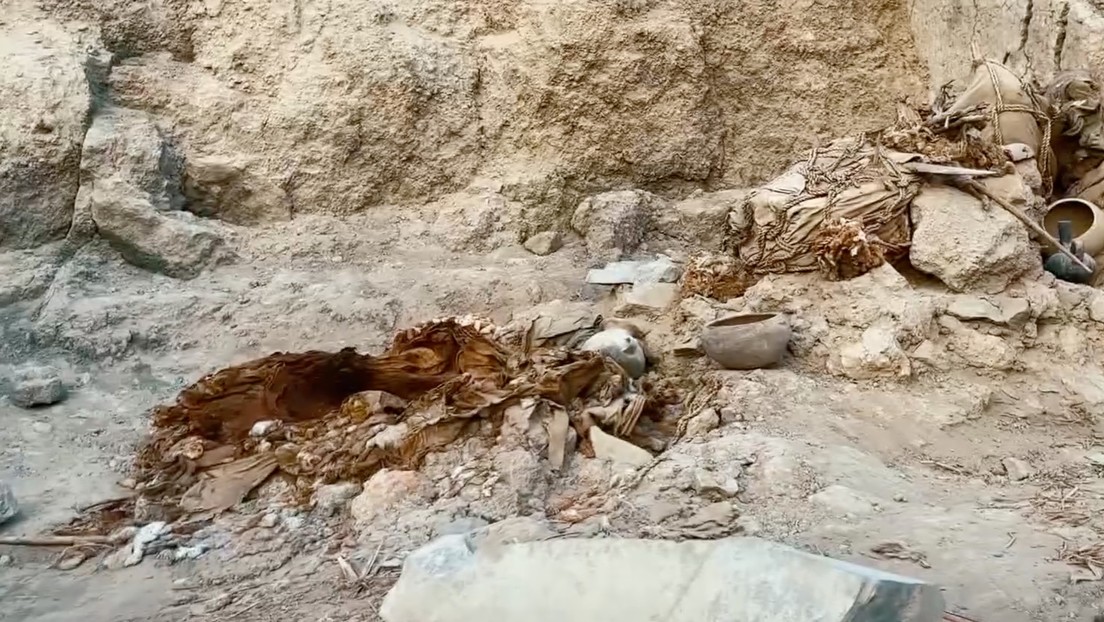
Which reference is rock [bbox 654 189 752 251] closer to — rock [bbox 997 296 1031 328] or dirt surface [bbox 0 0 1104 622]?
dirt surface [bbox 0 0 1104 622]

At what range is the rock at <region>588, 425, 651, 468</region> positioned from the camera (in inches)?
129

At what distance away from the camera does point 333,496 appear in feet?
10.5

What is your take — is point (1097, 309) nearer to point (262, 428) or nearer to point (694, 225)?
point (694, 225)

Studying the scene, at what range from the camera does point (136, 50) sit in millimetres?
5625

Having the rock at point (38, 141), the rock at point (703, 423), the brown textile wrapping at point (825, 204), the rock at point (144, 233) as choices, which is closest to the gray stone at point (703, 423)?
the rock at point (703, 423)

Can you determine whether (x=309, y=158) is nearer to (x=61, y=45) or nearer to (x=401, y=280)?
(x=401, y=280)

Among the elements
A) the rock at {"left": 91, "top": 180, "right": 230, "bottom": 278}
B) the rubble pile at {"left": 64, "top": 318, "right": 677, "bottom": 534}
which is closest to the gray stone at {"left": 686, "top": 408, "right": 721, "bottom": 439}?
the rubble pile at {"left": 64, "top": 318, "right": 677, "bottom": 534}

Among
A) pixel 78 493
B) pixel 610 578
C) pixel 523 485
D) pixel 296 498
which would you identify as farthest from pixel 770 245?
pixel 78 493

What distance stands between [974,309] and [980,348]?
0.65ft

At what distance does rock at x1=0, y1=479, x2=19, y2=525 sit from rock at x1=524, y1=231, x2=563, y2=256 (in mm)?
3035

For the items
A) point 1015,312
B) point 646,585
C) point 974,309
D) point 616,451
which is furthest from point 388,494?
point 1015,312

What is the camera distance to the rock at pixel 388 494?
3.03 m

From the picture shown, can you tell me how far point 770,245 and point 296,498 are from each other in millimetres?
2466

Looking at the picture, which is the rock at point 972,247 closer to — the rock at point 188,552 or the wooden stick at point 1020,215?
the wooden stick at point 1020,215
